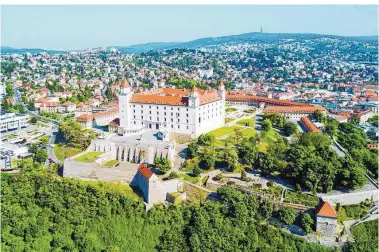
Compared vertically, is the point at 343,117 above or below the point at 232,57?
below

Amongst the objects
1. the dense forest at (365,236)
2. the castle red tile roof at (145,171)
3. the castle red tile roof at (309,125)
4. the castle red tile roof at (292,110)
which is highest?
the castle red tile roof at (292,110)

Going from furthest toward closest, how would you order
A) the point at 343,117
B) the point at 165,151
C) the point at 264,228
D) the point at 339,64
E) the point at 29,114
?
1. the point at 339,64
2. the point at 29,114
3. the point at 343,117
4. the point at 165,151
5. the point at 264,228

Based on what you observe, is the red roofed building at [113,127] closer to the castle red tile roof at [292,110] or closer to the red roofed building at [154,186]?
the red roofed building at [154,186]

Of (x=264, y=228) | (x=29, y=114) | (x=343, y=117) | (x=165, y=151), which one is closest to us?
(x=264, y=228)

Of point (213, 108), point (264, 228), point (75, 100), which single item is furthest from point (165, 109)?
point (75, 100)

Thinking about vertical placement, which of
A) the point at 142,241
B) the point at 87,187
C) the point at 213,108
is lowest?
A: the point at 142,241

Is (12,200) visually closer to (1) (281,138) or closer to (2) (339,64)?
(1) (281,138)

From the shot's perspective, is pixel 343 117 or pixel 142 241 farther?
pixel 343 117

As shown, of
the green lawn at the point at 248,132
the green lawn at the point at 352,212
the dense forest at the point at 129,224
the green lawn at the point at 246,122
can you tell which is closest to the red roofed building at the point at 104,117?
the green lawn at the point at 246,122
